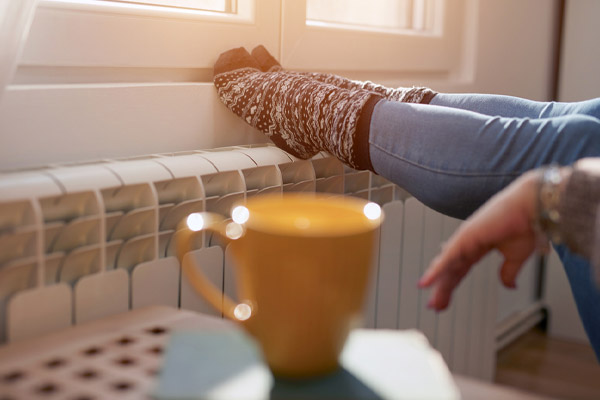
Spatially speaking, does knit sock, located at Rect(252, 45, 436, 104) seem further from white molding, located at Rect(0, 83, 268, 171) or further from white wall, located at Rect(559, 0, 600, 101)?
white wall, located at Rect(559, 0, 600, 101)

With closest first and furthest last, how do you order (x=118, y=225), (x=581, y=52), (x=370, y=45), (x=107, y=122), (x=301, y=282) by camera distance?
1. (x=301, y=282)
2. (x=118, y=225)
3. (x=107, y=122)
4. (x=370, y=45)
5. (x=581, y=52)

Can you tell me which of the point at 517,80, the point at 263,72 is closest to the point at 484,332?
the point at 517,80

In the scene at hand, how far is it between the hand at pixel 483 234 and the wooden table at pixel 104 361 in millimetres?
66

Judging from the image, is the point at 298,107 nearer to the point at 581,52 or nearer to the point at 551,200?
the point at 551,200

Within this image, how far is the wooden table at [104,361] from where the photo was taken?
40 cm

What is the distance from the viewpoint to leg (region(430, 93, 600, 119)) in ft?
3.06

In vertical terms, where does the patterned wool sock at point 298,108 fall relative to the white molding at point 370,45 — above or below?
below

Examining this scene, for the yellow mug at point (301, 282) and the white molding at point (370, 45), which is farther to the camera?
the white molding at point (370, 45)

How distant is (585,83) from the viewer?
6.40 ft

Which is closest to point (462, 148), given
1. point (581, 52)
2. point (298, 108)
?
point (298, 108)

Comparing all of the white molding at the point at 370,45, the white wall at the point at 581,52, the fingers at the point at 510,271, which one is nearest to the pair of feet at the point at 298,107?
the white molding at the point at 370,45

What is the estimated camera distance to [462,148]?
2.38ft

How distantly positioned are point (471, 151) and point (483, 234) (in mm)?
277

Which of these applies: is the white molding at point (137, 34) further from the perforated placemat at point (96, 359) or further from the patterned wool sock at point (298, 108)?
the perforated placemat at point (96, 359)
